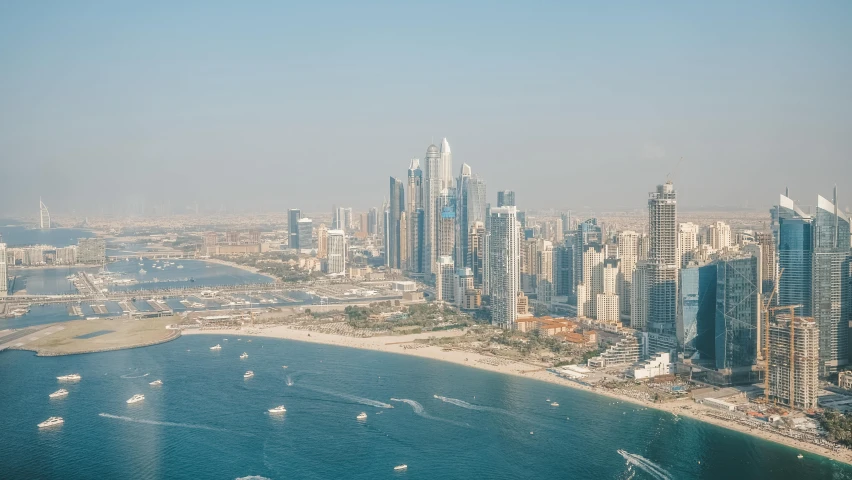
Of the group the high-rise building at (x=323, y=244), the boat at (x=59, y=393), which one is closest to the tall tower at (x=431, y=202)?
the high-rise building at (x=323, y=244)

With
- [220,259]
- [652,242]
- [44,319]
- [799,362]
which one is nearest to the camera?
[799,362]

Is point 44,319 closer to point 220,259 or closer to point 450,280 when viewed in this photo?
point 450,280

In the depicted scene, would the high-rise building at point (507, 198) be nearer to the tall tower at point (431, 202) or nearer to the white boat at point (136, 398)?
the tall tower at point (431, 202)

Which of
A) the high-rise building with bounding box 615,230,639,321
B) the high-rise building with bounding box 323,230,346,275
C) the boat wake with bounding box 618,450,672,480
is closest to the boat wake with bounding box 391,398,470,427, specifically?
the boat wake with bounding box 618,450,672,480

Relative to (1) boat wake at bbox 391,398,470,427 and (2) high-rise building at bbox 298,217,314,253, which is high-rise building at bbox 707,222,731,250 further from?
(2) high-rise building at bbox 298,217,314,253

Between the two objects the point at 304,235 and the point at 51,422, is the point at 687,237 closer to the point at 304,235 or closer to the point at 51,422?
the point at 51,422

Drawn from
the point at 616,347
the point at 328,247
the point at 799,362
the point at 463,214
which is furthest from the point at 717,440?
the point at 328,247
